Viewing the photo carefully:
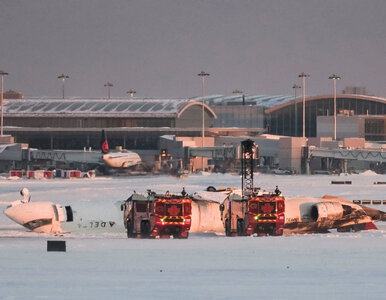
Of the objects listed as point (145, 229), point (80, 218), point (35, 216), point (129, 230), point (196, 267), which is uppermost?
point (35, 216)

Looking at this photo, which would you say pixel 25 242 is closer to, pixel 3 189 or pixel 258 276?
pixel 258 276

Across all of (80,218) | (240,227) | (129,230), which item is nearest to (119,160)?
(80,218)

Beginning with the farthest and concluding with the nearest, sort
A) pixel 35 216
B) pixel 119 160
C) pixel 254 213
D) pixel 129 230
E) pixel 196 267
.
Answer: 1. pixel 119 160
2. pixel 35 216
3. pixel 129 230
4. pixel 254 213
5. pixel 196 267

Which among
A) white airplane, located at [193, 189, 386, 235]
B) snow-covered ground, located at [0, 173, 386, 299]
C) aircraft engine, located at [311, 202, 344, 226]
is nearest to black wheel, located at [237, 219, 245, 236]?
snow-covered ground, located at [0, 173, 386, 299]

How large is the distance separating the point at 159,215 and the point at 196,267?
13.8m

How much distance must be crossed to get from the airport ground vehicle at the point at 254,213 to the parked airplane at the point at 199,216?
2106 mm

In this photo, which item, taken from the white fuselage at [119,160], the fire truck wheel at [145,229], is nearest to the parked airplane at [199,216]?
the fire truck wheel at [145,229]

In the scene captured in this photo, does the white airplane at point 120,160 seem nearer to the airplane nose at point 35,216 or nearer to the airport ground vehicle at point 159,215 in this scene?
the airplane nose at point 35,216

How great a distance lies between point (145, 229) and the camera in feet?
205

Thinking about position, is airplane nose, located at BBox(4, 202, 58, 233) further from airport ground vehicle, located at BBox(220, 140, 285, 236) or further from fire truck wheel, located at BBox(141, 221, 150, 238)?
airport ground vehicle, located at BBox(220, 140, 285, 236)

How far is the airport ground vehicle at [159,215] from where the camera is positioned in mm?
60125

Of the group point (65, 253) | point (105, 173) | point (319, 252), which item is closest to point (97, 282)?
point (65, 253)

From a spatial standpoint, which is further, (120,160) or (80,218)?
(120,160)

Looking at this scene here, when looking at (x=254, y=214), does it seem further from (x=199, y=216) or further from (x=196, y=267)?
(x=196, y=267)
